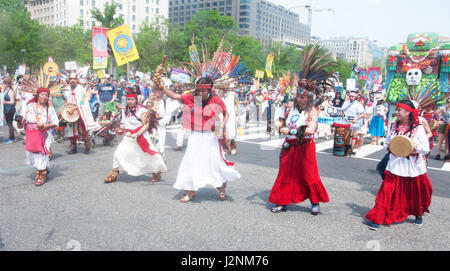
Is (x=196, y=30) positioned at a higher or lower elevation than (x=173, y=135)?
higher

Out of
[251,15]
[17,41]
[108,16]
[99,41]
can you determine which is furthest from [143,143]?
[251,15]

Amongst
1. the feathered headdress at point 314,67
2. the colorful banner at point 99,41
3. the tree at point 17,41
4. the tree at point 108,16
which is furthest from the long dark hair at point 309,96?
the tree at point 108,16

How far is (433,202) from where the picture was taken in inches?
235

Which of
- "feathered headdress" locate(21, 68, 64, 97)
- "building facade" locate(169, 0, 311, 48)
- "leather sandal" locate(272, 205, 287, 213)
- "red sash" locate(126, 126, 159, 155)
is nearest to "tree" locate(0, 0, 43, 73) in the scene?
"feathered headdress" locate(21, 68, 64, 97)

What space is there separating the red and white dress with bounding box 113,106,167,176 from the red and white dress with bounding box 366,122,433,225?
3.62 m

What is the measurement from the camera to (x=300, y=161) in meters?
4.94

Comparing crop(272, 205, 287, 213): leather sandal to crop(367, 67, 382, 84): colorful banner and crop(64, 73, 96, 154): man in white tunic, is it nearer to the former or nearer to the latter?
crop(64, 73, 96, 154): man in white tunic

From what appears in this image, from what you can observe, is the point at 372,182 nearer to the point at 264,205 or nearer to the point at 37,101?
the point at 264,205

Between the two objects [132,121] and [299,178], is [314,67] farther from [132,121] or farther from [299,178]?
[132,121]

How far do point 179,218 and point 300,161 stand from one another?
1.78 metres

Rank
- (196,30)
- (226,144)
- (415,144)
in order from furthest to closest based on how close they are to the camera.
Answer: (196,30) → (226,144) → (415,144)

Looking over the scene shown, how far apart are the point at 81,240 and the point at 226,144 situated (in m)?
6.01
